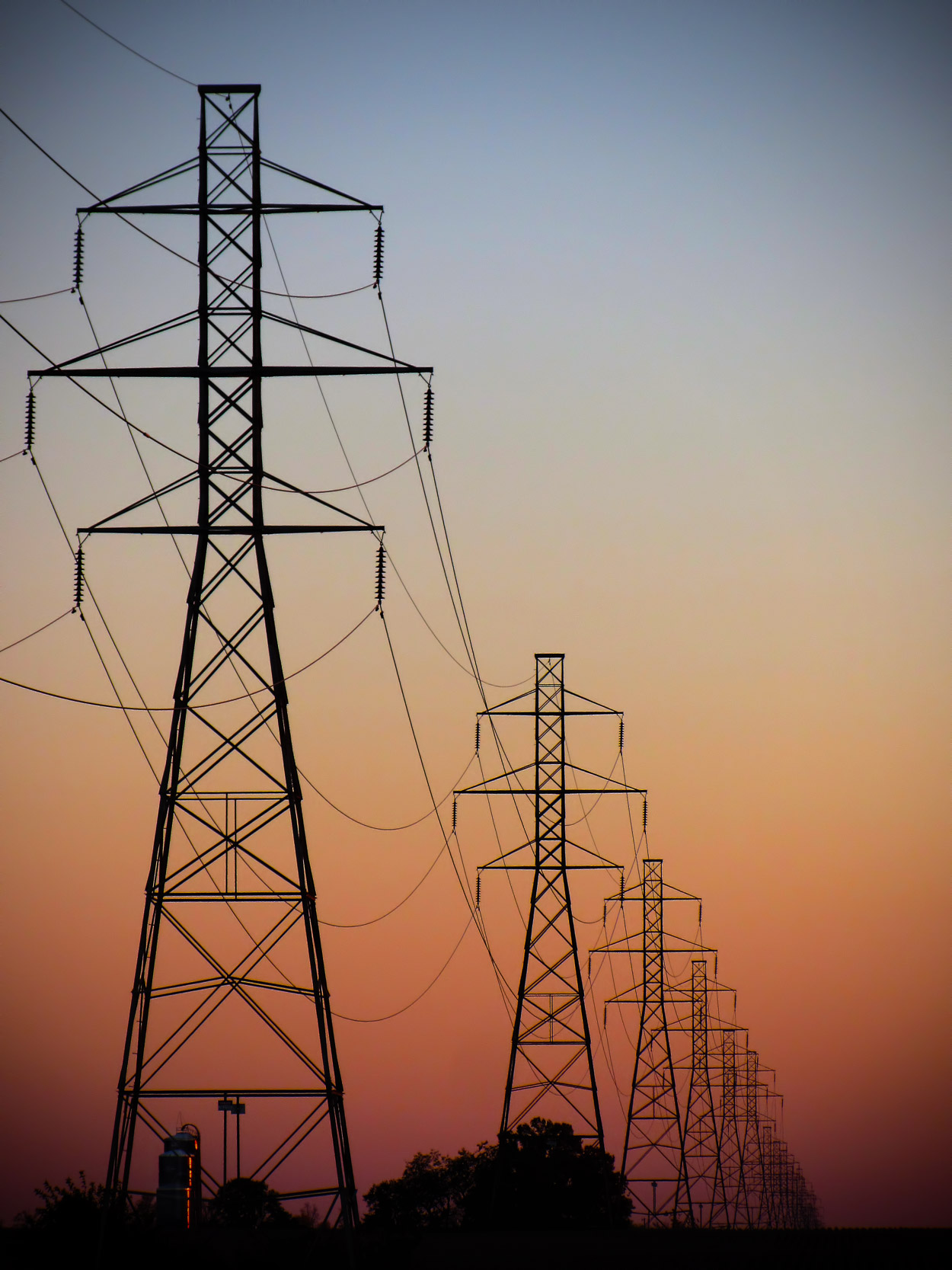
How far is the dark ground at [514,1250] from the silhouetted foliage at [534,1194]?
412 cm

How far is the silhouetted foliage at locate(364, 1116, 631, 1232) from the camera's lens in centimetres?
7062

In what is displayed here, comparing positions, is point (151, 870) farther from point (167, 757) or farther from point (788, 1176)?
point (788, 1176)

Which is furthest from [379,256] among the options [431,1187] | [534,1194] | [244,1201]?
[431,1187]

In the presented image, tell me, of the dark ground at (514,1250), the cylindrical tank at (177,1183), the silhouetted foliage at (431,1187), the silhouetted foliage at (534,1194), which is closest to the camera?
the dark ground at (514,1250)

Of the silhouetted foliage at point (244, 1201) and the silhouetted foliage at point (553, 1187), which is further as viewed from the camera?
the silhouetted foliage at point (553, 1187)

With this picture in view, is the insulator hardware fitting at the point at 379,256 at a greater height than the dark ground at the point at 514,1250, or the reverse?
the insulator hardware fitting at the point at 379,256

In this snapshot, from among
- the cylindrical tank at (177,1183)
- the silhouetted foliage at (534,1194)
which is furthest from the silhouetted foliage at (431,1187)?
the cylindrical tank at (177,1183)

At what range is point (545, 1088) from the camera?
5097 centimetres

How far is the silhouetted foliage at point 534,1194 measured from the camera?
232 feet

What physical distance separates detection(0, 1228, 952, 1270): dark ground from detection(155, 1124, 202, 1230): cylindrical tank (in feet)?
19.1

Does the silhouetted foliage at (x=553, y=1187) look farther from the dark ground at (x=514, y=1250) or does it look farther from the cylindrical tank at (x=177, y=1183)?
the cylindrical tank at (x=177, y=1183)

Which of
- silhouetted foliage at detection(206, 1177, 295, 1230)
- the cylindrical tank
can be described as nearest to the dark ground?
silhouetted foliage at detection(206, 1177, 295, 1230)

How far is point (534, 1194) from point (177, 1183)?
44.0m

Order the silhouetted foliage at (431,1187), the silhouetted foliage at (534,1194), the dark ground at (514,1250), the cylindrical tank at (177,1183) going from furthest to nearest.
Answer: the silhouetted foliage at (431,1187) < the silhouetted foliage at (534,1194) < the cylindrical tank at (177,1183) < the dark ground at (514,1250)
